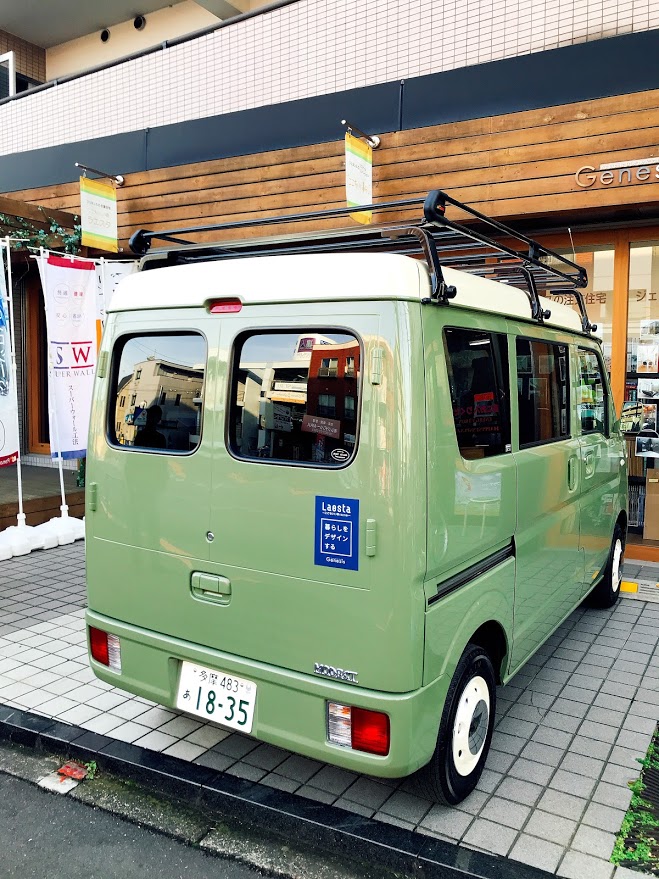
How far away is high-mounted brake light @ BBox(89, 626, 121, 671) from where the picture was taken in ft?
10.5

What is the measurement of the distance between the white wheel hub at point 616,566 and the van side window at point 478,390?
2792 mm

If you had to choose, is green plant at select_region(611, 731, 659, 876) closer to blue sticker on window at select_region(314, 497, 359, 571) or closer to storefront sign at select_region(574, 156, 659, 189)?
blue sticker on window at select_region(314, 497, 359, 571)

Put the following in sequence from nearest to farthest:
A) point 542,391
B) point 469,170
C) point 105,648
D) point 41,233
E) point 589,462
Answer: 1. point 105,648
2. point 542,391
3. point 589,462
4. point 469,170
5. point 41,233

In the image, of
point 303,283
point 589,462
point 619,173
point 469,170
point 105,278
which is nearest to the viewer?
point 303,283

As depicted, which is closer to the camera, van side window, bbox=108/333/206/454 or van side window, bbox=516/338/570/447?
van side window, bbox=108/333/206/454

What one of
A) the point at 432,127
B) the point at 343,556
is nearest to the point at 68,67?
the point at 432,127

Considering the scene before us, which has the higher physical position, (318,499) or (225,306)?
(225,306)

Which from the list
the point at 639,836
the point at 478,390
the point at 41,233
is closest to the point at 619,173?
the point at 478,390

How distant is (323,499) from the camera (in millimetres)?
2568

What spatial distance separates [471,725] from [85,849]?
5.29 ft

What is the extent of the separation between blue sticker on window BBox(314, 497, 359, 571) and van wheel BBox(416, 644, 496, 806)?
2.41ft

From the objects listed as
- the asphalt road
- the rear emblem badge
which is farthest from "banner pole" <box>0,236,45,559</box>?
the rear emblem badge

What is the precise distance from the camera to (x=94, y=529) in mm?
3191

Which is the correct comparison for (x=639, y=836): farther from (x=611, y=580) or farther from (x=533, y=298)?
(x=611, y=580)
